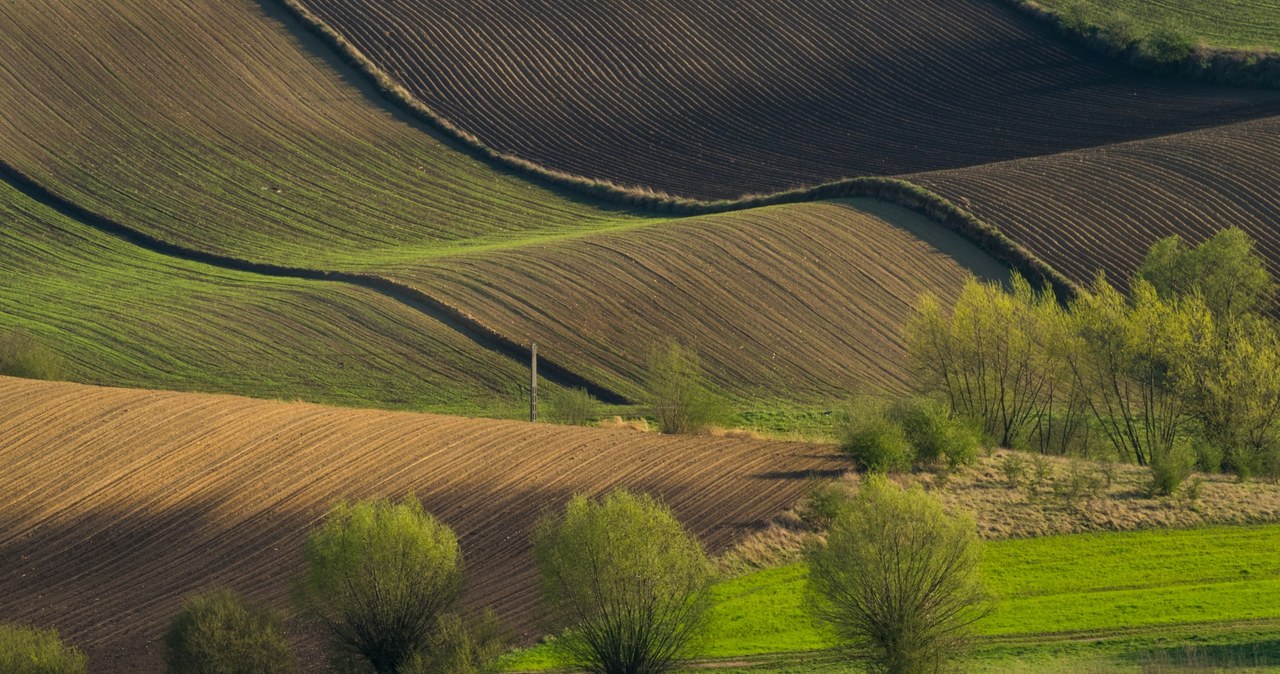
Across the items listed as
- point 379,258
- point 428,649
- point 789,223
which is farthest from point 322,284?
point 428,649

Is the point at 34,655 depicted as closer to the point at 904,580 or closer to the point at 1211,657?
the point at 904,580

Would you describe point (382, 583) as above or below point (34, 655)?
above

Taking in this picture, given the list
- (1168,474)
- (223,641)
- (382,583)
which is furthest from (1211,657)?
(223,641)

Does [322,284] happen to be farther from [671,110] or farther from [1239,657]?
[1239,657]

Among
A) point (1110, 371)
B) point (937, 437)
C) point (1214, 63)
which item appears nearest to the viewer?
point (937, 437)

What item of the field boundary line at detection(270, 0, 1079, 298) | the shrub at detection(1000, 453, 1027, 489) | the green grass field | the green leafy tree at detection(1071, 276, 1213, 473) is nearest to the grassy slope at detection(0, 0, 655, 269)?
the field boundary line at detection(270, 0, 1079, 298)

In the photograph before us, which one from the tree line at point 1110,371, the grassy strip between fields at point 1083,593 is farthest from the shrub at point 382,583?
the tree line at point 1110,371

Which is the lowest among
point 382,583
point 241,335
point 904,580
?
point 241,335
